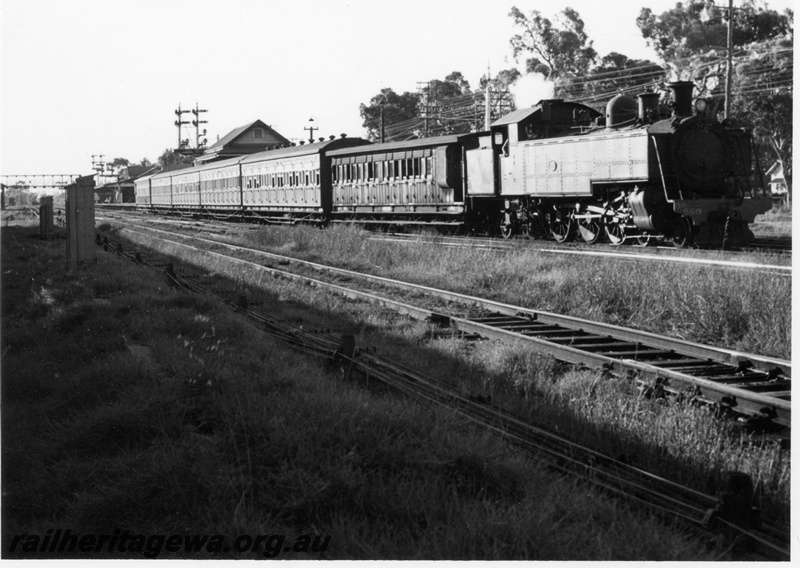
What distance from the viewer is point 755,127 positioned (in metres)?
30.1

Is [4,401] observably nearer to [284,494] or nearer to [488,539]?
[284,494]

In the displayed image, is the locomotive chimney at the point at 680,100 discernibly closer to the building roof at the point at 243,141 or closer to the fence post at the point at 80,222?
the fence post at the point at 80,222

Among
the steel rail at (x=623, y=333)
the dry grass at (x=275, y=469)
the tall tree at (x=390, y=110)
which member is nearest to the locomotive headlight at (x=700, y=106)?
the steel rail at (x=623, y=333)

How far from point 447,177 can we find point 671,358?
51.9 ft

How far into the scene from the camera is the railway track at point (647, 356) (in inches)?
221

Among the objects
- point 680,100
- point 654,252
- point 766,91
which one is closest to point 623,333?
point 654,252

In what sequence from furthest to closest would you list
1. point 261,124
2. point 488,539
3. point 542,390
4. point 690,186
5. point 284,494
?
point 261,124 → point 690,186 → point 542,390 → point 284,494 → point 488,539

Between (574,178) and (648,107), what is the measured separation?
2.05 meters

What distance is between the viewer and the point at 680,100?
16578 mm

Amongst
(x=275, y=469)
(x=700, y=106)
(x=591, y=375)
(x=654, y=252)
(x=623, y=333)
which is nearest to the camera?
(x=275, y=469)

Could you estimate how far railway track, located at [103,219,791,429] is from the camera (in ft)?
18.5

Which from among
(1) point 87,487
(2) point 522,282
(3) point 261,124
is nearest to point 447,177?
(2) point 522,282

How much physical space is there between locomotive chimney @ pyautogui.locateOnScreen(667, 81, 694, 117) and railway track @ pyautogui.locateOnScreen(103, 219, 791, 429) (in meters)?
7.86

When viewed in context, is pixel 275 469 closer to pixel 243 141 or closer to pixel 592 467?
pixel 592 467
